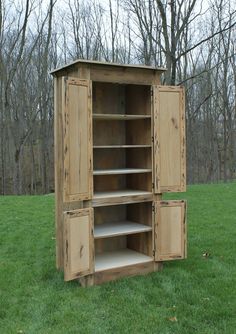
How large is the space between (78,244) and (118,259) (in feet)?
2.55

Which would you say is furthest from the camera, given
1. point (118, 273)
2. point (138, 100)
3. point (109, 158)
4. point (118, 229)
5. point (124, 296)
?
point (109, 158)

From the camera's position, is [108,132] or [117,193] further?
[108,132]

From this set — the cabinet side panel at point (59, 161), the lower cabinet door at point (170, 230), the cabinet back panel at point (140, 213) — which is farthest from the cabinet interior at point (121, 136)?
the cabinet side panel at point (59, 161)

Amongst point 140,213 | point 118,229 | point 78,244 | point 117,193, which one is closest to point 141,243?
point 140,213

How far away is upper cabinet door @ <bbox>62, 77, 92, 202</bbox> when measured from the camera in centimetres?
336

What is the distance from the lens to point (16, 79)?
16531 mm

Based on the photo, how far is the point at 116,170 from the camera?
4.02 meters

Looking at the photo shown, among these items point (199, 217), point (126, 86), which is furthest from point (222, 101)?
point (126, 86)

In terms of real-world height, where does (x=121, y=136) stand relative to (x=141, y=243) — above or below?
above

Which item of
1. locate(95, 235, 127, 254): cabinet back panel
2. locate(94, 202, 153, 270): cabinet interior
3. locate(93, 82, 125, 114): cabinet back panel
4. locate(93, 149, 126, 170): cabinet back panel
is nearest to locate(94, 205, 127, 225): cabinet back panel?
locate(94, 202, 153, 270): cabinet interior

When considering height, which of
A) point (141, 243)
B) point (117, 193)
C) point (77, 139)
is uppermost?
point (77, 139)

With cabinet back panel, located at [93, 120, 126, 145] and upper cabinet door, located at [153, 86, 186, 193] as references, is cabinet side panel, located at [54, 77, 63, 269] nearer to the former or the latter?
cabinet back panel, located at [93, 120, 126, 145]

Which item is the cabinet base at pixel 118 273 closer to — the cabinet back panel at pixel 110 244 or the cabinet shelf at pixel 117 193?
the cabinet back panel at pixel 110 244

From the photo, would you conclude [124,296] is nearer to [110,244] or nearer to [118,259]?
[118,259]
